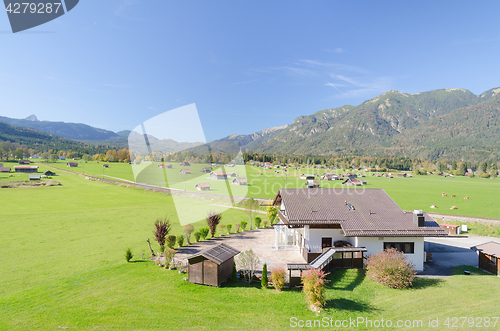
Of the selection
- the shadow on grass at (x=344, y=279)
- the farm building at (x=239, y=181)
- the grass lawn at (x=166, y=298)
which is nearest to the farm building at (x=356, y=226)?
the shadow on grass at (x=344, y=279)

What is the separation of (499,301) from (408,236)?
5160mm

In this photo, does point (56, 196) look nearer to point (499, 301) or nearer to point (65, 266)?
point (65, 266)

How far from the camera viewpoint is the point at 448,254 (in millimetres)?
20469

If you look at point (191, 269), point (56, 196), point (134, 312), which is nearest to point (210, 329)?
point (134, 312)

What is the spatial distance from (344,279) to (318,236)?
135 inches

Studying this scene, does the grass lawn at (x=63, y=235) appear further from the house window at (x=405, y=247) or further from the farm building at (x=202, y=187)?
the farm building at (x=202, y=187)

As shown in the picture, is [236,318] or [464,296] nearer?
[236,318]

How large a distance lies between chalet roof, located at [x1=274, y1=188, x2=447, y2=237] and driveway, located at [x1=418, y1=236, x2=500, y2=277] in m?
2.74

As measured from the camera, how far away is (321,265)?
14062mm

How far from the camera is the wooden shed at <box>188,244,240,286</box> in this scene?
1344cm

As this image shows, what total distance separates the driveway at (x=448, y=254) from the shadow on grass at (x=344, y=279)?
4.59 m

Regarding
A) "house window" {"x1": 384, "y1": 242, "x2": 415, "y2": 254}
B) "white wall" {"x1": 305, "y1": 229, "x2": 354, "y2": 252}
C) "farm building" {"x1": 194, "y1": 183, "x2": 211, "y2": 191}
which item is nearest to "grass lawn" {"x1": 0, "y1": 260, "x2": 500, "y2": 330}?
"house window" {"x1": 384, "y1": 242, "x2": 415, "y2": 254}

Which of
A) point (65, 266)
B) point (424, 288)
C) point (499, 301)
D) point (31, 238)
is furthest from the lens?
point (31, 238)

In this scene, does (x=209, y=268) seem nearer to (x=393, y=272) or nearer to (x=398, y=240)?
(x=393, y=272)
